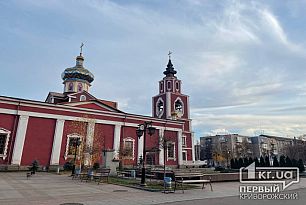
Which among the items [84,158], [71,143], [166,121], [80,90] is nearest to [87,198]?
[84,158]

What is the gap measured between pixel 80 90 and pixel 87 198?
3311 centimetres

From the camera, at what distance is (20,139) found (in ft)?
86.7

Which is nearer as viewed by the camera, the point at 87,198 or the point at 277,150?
the point at 87,198

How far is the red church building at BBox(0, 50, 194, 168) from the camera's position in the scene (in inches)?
1033

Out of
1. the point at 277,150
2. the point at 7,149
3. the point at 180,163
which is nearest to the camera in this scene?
the point at 7,149

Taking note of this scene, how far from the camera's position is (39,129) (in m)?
27.8

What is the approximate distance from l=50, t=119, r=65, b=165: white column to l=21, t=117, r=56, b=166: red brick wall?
0.37m

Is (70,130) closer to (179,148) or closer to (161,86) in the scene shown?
(179,148)

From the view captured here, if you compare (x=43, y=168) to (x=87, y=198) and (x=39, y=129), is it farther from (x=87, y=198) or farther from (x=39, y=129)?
(x=87, y=198)

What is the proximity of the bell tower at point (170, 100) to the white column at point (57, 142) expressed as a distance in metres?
19.8

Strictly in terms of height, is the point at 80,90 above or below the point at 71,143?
above

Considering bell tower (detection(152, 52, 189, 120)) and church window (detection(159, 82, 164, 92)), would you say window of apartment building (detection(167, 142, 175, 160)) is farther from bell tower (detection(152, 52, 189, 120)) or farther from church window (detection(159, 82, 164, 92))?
church window (detection(159, 82, 164, 92))

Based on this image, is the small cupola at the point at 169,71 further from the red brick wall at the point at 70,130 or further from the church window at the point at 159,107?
the red brick wall at the point at 70,130

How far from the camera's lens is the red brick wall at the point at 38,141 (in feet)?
87.8
